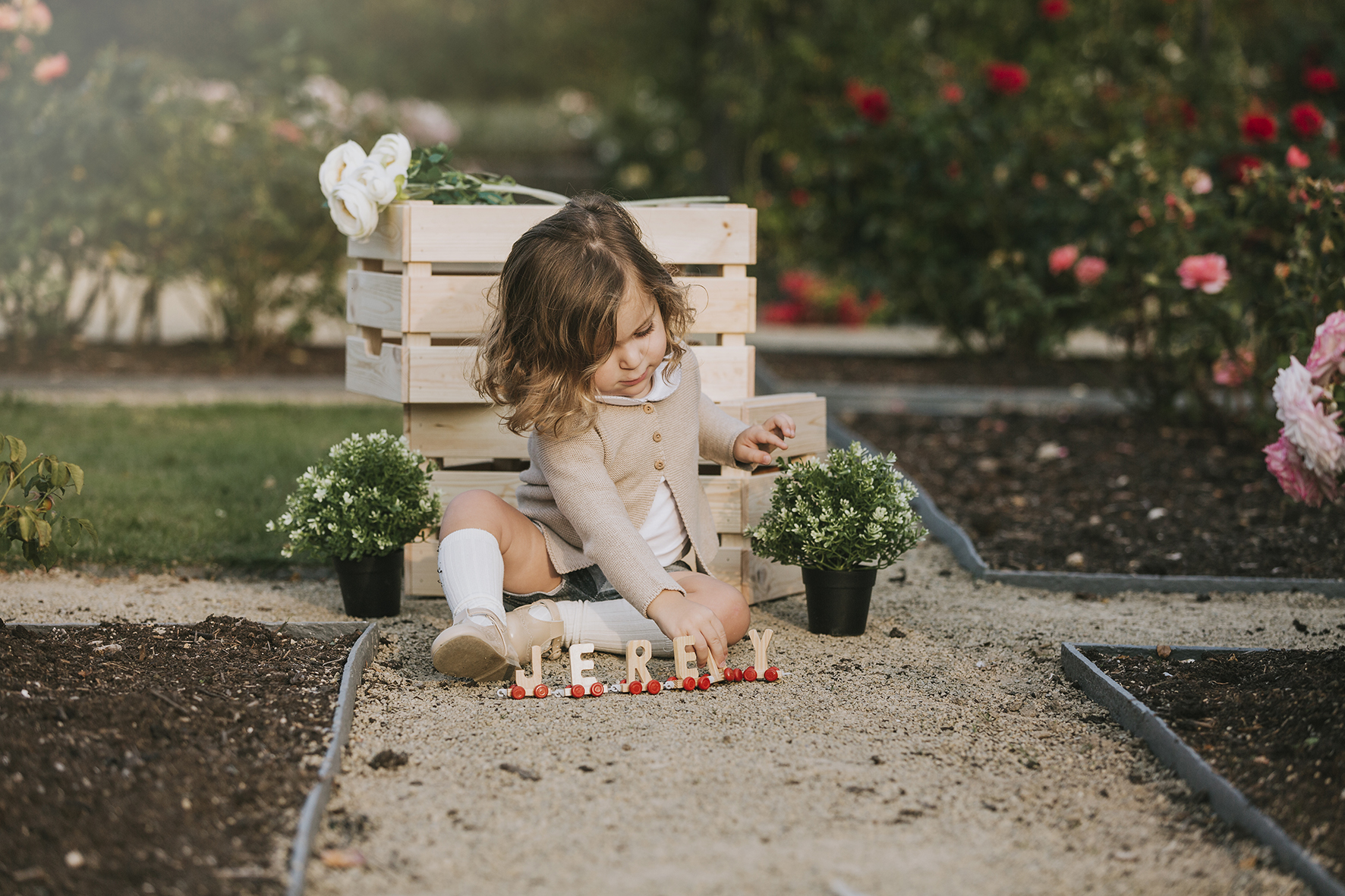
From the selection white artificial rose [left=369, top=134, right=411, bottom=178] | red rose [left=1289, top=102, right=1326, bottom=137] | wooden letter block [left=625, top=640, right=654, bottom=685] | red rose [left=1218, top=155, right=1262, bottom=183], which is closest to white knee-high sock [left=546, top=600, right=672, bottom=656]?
wooden letter block [left=625, top=640, right=654, bottom=685]

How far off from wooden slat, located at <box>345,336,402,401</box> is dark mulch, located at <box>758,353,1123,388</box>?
456 centimetres

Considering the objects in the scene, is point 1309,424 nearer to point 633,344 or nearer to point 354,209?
point 633,344

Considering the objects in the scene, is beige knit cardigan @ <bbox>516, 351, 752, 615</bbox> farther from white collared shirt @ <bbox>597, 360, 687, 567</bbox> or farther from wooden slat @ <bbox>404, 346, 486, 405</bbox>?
wooden slat @ <bbox>404, 346, 486, 405</bbox>

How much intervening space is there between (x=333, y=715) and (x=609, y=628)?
2.71 ft

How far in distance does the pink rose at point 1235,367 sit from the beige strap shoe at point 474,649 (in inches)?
145

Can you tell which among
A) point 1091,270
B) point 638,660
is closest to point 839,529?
point 638,660

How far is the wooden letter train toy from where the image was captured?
9.52ft

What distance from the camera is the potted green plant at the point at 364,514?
3408mm

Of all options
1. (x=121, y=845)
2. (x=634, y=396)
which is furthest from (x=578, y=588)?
(x=121, y=845)

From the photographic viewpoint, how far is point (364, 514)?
3.40m

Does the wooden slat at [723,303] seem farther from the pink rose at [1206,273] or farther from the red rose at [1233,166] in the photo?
the red rose at [1233,166]

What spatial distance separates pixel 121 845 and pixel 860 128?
754 cm

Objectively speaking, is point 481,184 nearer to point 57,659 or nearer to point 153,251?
point 57,659

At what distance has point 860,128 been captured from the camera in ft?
28.5
